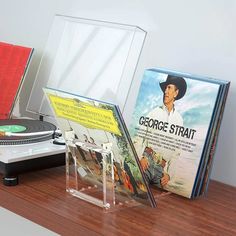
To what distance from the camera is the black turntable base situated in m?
0.99

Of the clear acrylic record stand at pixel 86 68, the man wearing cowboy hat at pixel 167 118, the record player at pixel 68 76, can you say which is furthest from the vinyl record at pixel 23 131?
the man wearing cowboy hat at pixel 167 118

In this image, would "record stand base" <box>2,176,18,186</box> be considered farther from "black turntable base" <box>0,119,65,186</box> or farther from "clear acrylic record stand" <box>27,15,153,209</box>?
"clear acrylic record stand" <box>27,15,153,209</box>

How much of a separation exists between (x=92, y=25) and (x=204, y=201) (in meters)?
0.55

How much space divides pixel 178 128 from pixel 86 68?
0.39 metres

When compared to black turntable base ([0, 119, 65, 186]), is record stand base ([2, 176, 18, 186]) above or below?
below

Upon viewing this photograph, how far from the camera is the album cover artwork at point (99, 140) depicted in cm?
87

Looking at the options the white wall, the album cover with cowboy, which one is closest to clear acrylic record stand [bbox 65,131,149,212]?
the album cover with cowboy

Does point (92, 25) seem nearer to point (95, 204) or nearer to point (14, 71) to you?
point (14, 71)

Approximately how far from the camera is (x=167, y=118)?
1006 mm

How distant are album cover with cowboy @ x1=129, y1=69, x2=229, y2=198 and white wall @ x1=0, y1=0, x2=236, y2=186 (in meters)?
0.10

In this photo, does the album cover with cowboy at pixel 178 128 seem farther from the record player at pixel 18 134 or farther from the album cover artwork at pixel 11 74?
the album cover artwork at pixel 11 74

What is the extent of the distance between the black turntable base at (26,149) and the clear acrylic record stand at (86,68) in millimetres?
52

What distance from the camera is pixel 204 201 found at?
38.7 inches

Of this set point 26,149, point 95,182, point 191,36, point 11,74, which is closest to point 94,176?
point 95,182
